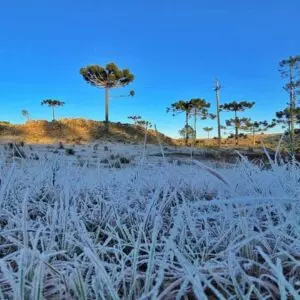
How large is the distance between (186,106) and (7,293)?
3141cm

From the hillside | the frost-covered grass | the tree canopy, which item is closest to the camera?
the frost-covered grass

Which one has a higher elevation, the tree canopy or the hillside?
the tree canopy

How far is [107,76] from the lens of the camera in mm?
28828

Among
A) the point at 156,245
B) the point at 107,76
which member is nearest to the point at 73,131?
the point at 107,76

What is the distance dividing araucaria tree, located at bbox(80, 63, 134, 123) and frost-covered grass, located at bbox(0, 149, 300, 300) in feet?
89.3

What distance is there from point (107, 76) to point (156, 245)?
28737 mm

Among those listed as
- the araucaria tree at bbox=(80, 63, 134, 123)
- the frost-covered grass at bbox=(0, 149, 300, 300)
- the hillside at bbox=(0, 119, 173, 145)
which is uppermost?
the araucaria tree at bbox=(80, 63, 134, 123)

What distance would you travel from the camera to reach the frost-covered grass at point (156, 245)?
67 cm

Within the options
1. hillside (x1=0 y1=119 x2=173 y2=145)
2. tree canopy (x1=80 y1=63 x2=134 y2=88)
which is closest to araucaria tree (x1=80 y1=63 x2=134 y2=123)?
tree canopy (x1=80 y1=63 x2=134 y2=88)

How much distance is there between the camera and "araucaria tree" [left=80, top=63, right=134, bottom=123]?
28663mm

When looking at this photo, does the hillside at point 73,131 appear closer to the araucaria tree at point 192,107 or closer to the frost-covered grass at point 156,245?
the araucaria tree at point 192,107

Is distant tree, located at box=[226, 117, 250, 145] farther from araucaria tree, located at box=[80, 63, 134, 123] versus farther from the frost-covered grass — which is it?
the frost-covered grass

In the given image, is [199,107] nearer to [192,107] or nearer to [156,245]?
[192,107]

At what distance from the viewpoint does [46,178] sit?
224cm
